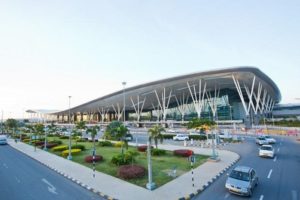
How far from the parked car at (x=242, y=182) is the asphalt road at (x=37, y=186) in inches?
318

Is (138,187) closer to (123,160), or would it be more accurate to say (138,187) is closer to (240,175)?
(123,160)

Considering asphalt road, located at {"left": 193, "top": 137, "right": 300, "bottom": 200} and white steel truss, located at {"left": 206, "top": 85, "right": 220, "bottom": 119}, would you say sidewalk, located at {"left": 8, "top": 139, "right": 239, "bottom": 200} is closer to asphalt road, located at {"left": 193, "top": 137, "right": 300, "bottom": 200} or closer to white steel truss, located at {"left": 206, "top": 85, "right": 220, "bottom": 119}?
asphalt road, located at {"left": 193, "top": 137, "right": 300, "bottom": 200}

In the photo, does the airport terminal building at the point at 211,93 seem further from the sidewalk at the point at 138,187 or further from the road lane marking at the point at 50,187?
the road lane marking at the point at 50,187

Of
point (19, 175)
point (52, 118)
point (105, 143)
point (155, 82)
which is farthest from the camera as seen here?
point (52, 118)

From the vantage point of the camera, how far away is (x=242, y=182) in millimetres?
13438

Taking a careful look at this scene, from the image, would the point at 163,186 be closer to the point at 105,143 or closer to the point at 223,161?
the point at 223,161

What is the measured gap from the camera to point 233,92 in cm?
8675

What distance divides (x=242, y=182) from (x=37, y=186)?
1396 centimetres

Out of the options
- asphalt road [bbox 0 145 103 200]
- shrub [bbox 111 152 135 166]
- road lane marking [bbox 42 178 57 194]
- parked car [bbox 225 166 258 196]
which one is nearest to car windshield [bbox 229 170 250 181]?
parked car [bbox 225 166 258 196]

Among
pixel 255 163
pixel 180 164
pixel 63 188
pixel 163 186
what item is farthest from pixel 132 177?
pixel 255 163

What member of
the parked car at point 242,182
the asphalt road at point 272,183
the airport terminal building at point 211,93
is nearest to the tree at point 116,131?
the asphalt road at point 272,183

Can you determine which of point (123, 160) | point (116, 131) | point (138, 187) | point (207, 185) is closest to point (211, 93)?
point (116, 131)

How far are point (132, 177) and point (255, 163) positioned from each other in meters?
13.2

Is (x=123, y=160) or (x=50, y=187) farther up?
(x=123, y=160)
